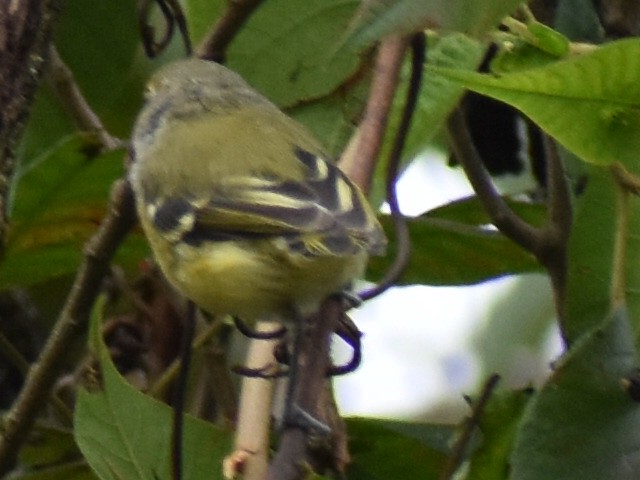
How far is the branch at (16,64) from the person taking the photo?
940 mm

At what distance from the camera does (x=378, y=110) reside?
2.60ft

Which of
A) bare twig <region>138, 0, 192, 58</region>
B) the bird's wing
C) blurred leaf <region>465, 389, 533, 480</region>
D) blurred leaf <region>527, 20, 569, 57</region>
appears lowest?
blurred leaf <region>465, 389, 533, 480</region>

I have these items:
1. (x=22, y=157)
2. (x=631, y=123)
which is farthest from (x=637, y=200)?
(x=22, y=157)

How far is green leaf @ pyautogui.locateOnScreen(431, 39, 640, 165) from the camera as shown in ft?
2.36

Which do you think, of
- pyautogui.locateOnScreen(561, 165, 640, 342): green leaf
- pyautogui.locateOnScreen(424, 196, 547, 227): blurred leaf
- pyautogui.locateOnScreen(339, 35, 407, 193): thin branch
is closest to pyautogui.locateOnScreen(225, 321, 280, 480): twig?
pyautogui.locateOnScreen(339, 35, 407, 193): thin branch

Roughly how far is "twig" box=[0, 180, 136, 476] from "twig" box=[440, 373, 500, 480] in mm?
287

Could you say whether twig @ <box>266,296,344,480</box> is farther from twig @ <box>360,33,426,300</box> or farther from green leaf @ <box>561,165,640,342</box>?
green leaf @ <box>561,165,640,342</box>

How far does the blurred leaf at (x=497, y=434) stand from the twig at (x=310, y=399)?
0.64 feet

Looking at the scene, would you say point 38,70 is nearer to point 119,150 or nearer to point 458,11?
point 119,150

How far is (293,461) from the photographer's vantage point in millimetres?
605

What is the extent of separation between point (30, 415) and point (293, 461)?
444 millimetres

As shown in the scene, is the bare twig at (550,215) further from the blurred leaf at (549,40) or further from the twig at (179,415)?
the twig at (179,415)

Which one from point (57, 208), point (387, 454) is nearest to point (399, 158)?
point (387, 454)

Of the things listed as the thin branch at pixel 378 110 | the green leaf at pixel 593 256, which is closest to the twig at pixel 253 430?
the thin branch at pixel 378 110
